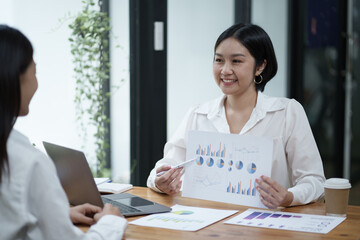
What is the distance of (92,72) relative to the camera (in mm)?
3004

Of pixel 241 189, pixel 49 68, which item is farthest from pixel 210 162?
pixel 49 68

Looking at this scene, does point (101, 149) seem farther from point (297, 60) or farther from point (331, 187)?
point (297, 60)

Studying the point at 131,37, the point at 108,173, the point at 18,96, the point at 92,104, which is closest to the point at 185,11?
the point at 131,37

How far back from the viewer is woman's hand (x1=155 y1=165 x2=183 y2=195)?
2.09 m

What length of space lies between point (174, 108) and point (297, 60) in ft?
5.90

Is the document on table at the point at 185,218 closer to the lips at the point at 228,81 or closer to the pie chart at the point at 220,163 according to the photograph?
the pie chart at the point at 220,163

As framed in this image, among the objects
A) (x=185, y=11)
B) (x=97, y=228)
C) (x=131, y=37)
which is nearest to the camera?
(x=97, y=228)

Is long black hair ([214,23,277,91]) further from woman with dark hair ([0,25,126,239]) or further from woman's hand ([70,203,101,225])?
woman with dark hair ([0,25,126,239])

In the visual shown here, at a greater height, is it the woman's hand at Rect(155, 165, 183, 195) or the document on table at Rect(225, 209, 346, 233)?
the woman's hand at Rect(155, 165, 183, 195)

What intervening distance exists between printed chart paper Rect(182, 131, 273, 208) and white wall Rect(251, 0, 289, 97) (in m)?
2.38

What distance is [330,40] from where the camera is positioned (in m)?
5.26

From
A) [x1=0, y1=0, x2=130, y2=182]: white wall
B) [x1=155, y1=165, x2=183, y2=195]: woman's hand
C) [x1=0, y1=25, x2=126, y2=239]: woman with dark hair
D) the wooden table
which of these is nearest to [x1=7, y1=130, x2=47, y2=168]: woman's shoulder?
[x1=0, y1=25, x2=126, y2=239]: woman with dark hair

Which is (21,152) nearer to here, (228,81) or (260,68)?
(228,81)

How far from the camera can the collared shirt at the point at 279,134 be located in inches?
87.5
